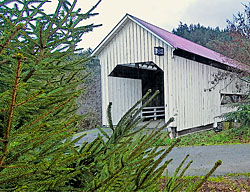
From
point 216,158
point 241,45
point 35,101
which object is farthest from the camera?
point 241,45

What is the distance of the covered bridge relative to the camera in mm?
9234

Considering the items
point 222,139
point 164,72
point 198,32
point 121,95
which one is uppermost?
point 198,32

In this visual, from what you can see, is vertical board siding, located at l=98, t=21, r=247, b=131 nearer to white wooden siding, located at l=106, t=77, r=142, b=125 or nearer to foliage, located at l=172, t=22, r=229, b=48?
white wooden siding, located at l=106, t=77, r=142, b=125

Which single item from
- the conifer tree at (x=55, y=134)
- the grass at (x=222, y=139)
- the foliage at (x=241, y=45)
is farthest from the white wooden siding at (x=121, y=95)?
the conifer tree at (x=55, y=134)

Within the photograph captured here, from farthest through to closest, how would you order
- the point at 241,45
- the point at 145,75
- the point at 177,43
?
the point at 145,75
the point at 177,43
the point at 241,45

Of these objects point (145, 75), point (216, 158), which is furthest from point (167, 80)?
point (145, 75)

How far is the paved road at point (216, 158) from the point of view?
5340 millimetres

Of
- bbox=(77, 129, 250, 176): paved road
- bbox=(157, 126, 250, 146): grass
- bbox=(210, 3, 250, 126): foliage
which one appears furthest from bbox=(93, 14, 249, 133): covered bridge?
bbox=(77, 129, 250, 176): paved road

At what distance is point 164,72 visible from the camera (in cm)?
927

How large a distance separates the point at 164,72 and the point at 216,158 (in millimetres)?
3962

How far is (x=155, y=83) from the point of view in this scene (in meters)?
14.6

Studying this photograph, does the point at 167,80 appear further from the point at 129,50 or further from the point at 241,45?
the point at 241,45

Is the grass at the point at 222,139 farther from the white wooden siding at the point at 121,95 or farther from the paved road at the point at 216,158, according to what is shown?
the white wooden siding at the point at 121,95

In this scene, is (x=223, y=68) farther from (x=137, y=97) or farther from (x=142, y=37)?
(x=142, y=37)
